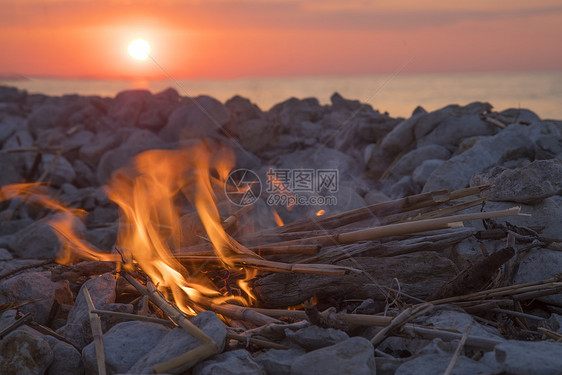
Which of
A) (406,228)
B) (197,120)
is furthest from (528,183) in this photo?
(197,120)

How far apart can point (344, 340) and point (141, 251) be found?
7.51 ft

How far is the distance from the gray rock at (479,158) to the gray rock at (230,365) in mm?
4555

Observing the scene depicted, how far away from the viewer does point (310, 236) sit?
517cm

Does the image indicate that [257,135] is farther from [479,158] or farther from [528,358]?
[528,358]

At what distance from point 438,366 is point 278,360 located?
39.6 inches

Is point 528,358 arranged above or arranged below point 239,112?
below

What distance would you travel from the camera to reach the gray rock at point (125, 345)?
12.7 feet

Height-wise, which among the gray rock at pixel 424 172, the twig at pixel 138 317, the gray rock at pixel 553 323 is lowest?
the gray rock at pixel 553 323

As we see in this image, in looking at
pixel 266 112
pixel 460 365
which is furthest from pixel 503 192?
pixel 266 112

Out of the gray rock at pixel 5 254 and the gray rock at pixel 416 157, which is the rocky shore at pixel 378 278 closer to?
the gray rock at pixel 416 157

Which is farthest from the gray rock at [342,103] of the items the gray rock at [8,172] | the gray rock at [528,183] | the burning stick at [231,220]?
the gray rock at [528,183]

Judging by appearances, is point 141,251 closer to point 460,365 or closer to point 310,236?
point 310,236

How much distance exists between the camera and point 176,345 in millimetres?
3678

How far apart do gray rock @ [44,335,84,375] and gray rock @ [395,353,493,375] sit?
89.9 inches
